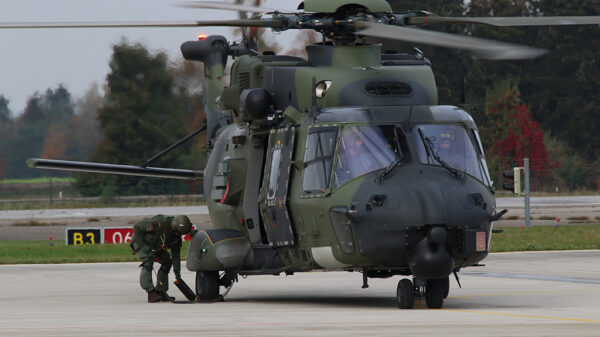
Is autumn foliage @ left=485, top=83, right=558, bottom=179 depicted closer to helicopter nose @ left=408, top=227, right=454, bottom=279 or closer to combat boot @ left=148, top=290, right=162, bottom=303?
combat boot @ left=148, top=290, right=162, bottom=303

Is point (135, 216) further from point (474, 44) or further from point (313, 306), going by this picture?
point (474, 44)

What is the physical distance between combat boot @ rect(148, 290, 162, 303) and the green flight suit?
0.06 metres

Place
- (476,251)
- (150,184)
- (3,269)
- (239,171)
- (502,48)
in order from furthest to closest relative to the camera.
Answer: (150,184)
(3,269)
(239,171)
(476,251)
(502,48)

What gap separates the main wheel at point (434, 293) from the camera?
1413 cm

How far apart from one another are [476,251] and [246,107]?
4107mm

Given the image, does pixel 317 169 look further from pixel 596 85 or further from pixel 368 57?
pixel 596 85

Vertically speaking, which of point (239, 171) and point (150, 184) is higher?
point (239, 171)

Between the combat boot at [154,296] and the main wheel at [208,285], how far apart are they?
68cm

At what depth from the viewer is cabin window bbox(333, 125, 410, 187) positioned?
45.7ft

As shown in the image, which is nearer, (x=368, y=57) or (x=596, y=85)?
(x=368, y=57)

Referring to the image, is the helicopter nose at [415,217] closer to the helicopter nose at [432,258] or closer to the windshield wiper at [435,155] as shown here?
the helicopter nose at [432,258]

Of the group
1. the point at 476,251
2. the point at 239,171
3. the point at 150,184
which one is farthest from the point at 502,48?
the point at 150,184

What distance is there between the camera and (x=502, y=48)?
10.8 meters

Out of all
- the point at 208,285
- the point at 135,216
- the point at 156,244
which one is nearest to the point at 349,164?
the point at 208,285
